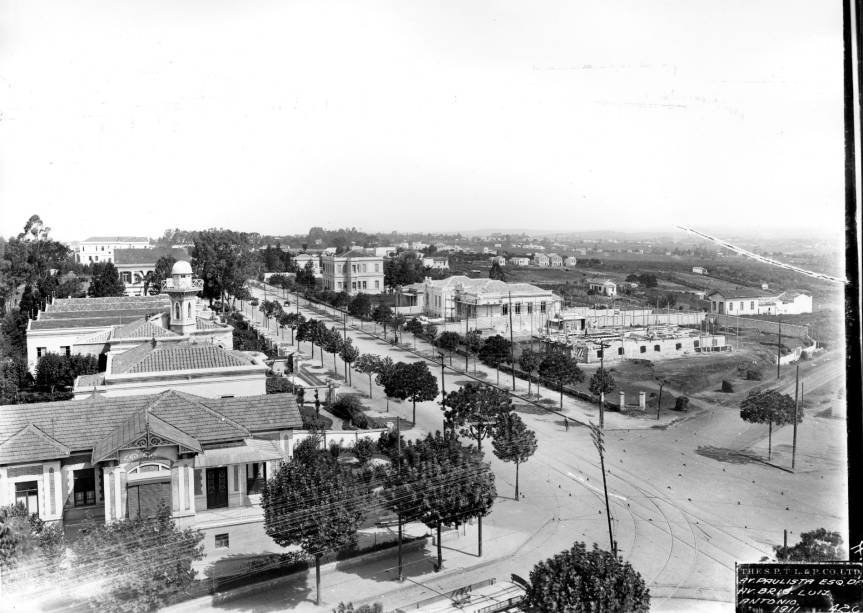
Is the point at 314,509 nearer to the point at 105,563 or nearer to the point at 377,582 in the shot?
the point at 377,582

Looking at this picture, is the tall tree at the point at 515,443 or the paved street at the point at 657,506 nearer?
the paved street at the point at 657,506

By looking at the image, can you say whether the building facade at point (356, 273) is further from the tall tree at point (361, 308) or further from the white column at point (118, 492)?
the white column at point (118, 492)

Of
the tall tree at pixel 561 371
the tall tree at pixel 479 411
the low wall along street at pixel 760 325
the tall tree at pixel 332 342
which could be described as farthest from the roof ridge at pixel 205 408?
the low wall along street at pixel 760 325

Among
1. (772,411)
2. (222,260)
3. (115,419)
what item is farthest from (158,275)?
(772,411)

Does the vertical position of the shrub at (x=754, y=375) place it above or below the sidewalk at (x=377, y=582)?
above

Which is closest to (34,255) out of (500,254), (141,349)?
(141,349)

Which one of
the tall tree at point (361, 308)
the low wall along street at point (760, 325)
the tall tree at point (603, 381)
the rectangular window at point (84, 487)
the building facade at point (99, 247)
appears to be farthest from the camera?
the building facade at point (99, 247)

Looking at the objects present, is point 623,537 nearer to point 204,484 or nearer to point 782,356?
point 204,484
